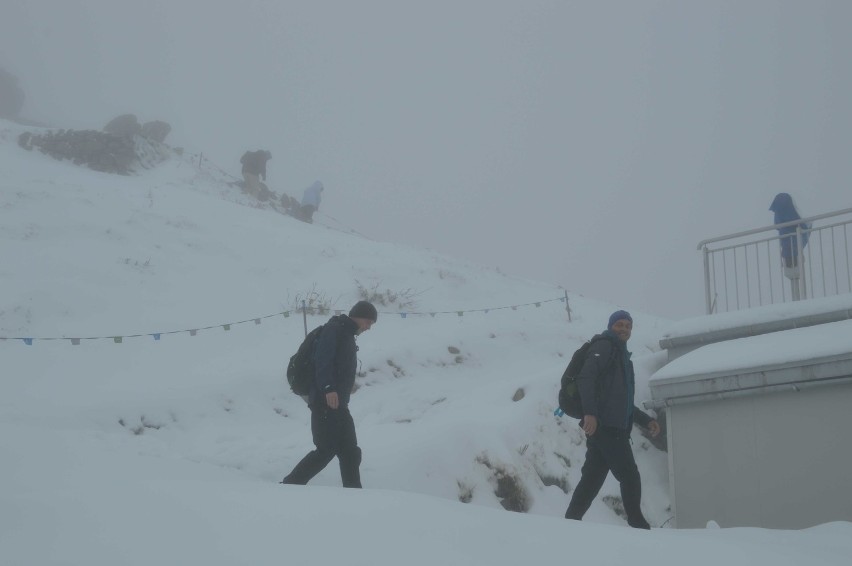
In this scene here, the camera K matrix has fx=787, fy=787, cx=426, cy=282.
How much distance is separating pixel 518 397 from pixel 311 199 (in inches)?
840

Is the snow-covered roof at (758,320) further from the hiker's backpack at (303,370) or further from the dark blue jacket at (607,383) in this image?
the hiker's backpack at (303,370)

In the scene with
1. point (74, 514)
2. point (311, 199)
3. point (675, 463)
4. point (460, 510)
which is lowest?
point (675, 463)

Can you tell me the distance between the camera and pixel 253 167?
3372 centimetres

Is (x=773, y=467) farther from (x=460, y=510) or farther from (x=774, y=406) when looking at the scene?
(x=460, y=510)

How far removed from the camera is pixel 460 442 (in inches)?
293

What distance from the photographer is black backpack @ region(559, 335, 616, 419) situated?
536 centimetres

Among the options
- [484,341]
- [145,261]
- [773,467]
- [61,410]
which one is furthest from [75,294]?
[773,467]

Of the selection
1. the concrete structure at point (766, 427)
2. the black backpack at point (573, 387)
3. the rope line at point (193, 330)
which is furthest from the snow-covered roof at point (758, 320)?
the rope line at point (193, 330)

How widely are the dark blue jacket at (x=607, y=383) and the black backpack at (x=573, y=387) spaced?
0.15ft

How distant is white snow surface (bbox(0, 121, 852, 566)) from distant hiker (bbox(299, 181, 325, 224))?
4789 millimetres

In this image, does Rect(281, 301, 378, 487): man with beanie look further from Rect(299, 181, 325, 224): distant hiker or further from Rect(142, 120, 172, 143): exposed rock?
Rect(142, 120, 172, 143): exposed rock

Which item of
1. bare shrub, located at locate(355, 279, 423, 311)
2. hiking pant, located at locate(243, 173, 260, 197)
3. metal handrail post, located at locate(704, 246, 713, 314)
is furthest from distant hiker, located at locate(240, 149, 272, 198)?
metal handrail post, located at locate(704, 246, 713, 314)

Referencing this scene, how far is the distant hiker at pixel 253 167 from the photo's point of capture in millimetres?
33344

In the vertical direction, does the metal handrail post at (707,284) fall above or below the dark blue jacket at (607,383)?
above
